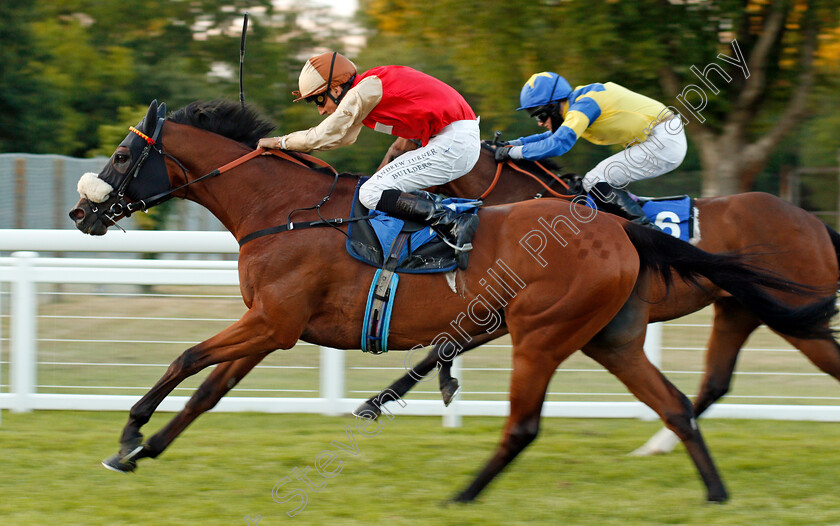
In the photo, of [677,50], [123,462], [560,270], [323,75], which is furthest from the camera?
[677,50]

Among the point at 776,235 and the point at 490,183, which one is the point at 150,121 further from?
the point at 776,235

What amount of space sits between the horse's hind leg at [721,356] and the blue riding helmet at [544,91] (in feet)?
4.57

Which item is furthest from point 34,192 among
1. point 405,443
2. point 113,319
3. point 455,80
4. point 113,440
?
point 455,80

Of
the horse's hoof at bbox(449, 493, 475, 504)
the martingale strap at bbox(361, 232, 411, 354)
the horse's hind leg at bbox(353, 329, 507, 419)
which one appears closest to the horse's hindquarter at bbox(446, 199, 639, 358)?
the martingale strap at bbox(361, 232, 411, 354)

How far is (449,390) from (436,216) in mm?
1339

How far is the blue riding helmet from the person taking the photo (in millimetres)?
4844

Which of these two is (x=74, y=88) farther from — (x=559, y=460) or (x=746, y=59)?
(x=559, y=460)

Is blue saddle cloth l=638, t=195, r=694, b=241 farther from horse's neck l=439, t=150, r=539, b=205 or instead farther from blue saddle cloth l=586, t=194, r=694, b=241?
horse's neck l=439, t=150, r=539, b=205

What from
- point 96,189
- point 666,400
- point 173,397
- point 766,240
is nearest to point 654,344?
point 766,240

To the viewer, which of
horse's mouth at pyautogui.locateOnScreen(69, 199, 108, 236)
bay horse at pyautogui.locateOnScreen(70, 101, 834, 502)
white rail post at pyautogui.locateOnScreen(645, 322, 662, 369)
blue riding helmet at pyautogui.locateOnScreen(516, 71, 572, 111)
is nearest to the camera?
bay horse at pyautogui.locateOnScreen(70, 101, 834, 502)

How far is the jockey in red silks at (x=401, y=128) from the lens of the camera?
3918 millimetres

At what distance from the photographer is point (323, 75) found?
4.11 metres

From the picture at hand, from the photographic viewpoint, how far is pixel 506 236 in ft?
12.7

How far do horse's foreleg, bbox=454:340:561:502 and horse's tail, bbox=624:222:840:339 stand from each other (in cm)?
65
